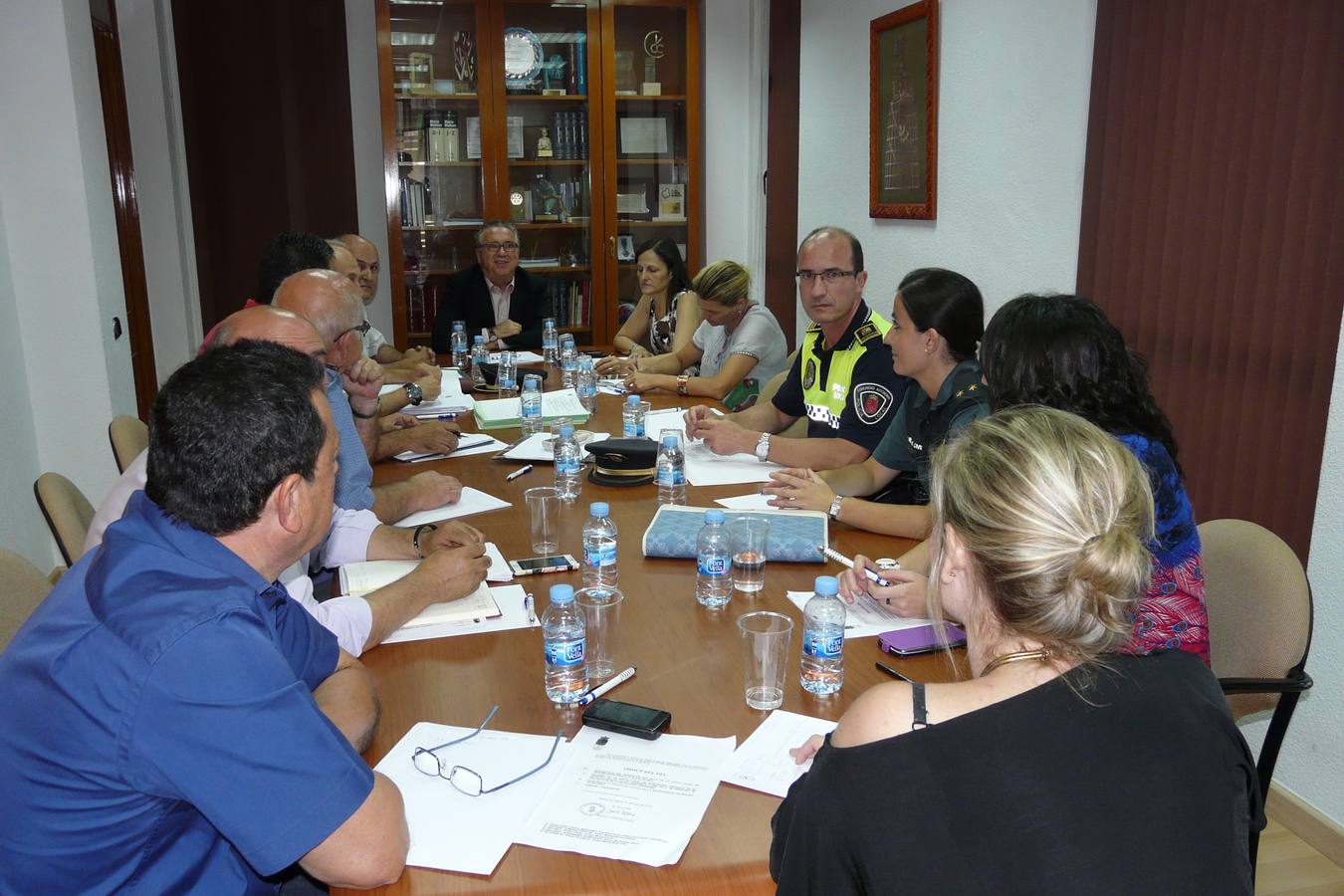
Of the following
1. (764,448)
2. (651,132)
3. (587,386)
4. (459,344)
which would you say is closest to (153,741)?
(764,448)

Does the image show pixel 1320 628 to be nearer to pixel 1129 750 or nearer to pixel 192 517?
pixel 1129 750

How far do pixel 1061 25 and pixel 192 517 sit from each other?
3.31 m

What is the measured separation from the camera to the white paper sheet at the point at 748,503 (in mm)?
2477

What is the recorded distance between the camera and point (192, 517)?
48.0 inches

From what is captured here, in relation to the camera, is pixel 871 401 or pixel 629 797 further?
pixel 871 401

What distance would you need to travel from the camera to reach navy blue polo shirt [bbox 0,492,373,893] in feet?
3.51

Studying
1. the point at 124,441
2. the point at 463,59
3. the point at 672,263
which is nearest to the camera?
the point at 124,441

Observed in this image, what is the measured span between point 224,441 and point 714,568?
985mm

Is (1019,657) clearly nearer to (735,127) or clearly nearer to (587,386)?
(587,386)

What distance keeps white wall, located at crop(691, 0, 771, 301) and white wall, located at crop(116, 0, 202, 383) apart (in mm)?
3031

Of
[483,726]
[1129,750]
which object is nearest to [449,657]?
[483,726]

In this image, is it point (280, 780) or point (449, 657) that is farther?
point (449, 657)

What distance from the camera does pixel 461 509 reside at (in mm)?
2584

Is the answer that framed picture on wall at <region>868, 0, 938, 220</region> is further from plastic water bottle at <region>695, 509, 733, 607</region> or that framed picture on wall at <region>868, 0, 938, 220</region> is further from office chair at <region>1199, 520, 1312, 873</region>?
plastic water bottle at <region>695, 509, 733, 607</region>
